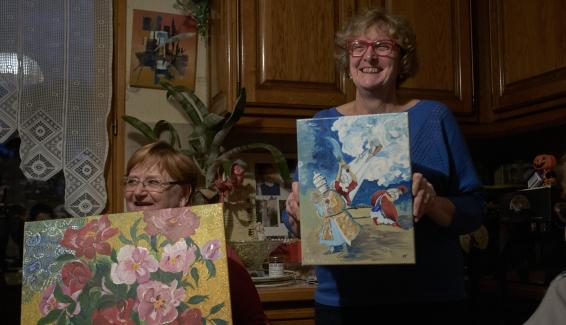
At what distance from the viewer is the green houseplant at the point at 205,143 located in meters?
2.00

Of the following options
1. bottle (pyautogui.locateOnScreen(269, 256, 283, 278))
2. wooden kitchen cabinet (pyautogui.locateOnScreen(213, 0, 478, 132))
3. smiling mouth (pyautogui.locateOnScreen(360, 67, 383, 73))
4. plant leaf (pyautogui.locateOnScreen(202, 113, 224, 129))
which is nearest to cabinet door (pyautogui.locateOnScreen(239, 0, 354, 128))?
wooden kitchen cabinet (pyautogui.locateOnScreen(213, 0, 478, 132))

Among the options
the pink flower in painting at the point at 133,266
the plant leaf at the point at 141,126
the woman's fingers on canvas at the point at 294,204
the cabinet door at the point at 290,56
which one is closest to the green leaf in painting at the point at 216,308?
the pink flower in painting at the point at 133,266

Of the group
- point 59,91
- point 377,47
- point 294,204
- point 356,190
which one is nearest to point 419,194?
point 356,190

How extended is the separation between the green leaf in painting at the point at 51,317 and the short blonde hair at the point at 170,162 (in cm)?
36

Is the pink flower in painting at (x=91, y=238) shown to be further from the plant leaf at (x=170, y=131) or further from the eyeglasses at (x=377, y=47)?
the plant leaf at (x=170, y=131)

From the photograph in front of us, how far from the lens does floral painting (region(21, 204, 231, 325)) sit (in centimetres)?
101

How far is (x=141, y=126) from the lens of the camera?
204 cm

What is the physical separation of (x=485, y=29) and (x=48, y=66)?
1572mm

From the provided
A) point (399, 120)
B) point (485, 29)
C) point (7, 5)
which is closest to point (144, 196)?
point (399, 120)

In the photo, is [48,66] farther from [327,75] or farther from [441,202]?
[441,202]

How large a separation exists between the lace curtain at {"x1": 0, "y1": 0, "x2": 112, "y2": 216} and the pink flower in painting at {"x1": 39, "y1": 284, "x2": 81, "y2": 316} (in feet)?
2.96

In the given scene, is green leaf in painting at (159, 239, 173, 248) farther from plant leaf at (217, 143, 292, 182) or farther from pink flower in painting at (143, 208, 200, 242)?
plant leaf at (217, 143, 292, 182)

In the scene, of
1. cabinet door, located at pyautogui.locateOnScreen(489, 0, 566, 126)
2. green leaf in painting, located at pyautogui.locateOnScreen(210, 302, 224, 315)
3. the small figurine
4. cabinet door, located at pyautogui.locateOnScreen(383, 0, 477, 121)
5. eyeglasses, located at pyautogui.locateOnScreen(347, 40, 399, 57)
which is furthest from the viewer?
cabinet door, located at pyautogui.locateOnScreen(383, 0, 477, 121)

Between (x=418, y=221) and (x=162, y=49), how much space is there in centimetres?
136
